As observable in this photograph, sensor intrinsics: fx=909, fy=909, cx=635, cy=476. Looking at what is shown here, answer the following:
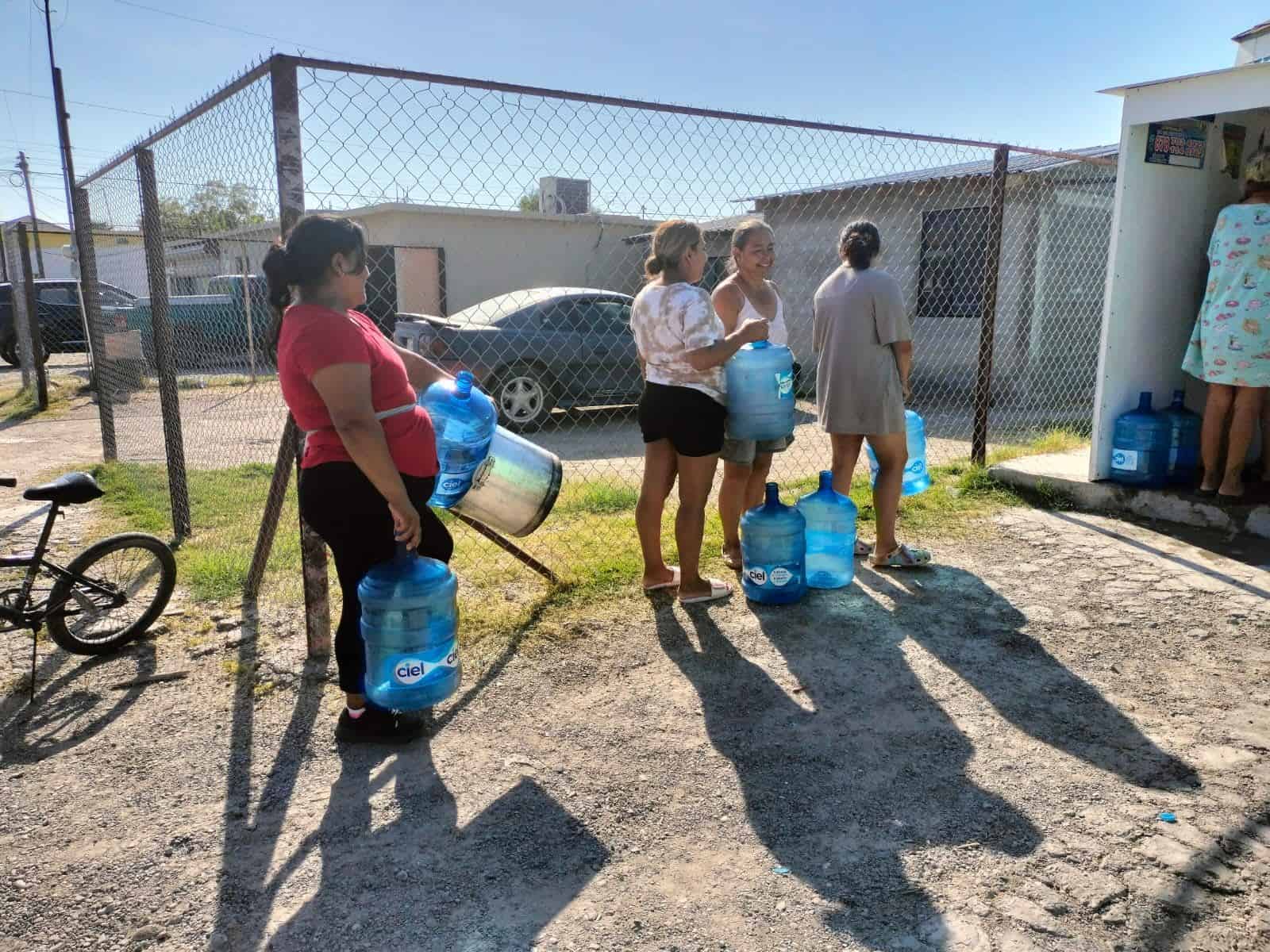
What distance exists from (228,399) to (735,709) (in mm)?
9770

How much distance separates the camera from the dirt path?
2223mm

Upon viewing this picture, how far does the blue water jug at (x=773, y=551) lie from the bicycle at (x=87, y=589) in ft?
8.54

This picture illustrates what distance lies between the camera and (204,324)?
10344mm

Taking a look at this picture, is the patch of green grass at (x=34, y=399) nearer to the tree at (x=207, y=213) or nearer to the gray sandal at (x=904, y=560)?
the tree at (x=207, y=213)

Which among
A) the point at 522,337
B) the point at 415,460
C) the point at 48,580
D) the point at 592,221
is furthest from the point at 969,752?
the point at 592,221

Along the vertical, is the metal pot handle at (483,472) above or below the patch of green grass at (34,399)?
above

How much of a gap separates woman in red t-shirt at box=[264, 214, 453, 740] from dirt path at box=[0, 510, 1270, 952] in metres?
0.46

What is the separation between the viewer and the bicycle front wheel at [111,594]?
3725mm

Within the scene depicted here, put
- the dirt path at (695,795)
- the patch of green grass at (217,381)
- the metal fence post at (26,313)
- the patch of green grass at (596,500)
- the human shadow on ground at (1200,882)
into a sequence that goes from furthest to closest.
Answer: the patch of green grass at (217,381), the metal fence post at (26,313), the patch of green grass at (596,500), the dirt path at (695,795), the human shadow on ground at (1200,882)

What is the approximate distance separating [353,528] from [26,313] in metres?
10.3

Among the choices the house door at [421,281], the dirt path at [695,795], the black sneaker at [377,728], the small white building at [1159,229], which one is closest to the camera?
the dirt path at [695,795]

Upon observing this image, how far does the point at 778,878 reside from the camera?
2.37m

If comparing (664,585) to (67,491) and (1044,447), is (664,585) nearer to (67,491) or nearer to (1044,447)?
(67,491)

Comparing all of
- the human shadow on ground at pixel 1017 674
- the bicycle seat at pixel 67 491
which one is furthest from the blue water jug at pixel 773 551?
the bicycle seat at pixel 67 491
